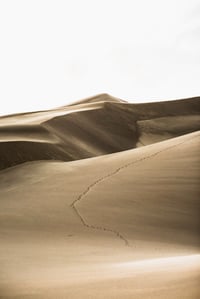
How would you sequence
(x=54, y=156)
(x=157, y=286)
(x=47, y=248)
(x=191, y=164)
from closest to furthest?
(x=157, y=286) < (x=47, y=248) < (x=191, y=164) < (x=54, y=156)

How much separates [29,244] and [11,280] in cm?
121

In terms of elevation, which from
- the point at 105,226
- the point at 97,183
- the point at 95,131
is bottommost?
the point at 105,226

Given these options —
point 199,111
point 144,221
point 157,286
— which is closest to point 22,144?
point 144,221

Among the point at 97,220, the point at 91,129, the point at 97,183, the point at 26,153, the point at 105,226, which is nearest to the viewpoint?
the point at 105,226

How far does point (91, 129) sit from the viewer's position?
43.6 ft

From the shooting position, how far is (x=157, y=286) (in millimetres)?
2355

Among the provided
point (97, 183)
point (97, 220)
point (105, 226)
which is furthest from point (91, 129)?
point (105, 226)

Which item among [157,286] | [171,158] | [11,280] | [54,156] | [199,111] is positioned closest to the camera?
[157,286]

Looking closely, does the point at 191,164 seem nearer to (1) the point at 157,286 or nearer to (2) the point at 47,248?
(2) the point at 47,248

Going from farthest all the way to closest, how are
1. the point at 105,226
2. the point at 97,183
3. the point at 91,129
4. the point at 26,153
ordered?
1. the point at 91,129
2. the point at 26,153
3. the point at 97,183
4. the point at 105,226

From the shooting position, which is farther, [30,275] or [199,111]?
[199,111]

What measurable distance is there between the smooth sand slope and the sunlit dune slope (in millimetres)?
998

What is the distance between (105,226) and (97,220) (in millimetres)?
194

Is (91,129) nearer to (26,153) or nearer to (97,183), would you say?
(26,153)
